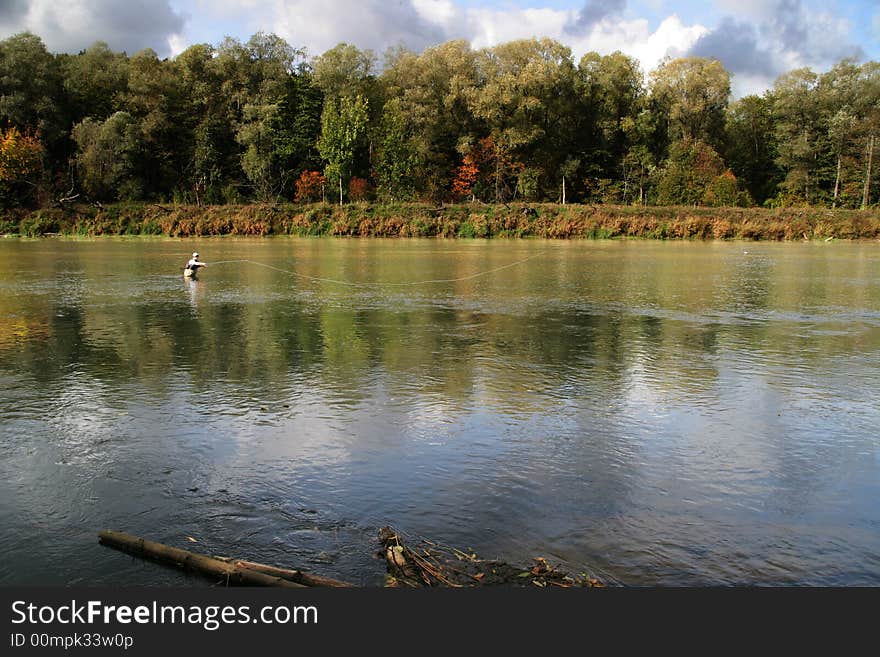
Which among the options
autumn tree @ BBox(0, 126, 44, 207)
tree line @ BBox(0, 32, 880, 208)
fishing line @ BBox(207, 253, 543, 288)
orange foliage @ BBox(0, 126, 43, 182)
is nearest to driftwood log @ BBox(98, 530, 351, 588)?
fishing line @ BBox(207, 253, 543, 288)

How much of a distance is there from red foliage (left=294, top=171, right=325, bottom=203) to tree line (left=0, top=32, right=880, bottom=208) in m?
0.25

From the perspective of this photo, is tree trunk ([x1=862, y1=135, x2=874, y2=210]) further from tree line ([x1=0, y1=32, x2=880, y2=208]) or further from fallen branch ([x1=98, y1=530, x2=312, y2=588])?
fallen branch ([x1=98, y1=530, x2=312, y2=588])

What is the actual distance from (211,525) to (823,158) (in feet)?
290

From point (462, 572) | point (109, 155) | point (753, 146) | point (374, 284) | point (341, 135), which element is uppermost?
point (753, 146)

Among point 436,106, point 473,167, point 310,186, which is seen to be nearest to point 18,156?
point 310,186

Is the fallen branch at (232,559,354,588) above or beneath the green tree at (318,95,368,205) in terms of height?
beneath

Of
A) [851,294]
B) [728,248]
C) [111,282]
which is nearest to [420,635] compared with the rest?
[851,294]

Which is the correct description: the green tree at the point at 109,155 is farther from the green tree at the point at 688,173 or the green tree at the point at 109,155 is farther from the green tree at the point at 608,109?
the green tree at the point at 688,173

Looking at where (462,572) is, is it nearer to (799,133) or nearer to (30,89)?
(30,89)

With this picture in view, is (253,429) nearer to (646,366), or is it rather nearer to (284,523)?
(284,523)

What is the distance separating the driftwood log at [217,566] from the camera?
5453 mm

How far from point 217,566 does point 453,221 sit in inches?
2402

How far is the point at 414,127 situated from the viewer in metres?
77.2

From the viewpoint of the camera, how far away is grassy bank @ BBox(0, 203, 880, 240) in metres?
62.6
